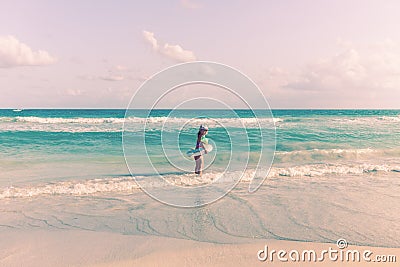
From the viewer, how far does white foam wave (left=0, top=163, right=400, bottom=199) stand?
28.6 feet

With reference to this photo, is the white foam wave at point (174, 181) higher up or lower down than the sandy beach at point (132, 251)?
higher up

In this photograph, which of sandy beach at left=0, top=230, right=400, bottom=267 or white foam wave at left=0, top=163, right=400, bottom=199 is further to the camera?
white foam wave at left=0, top=163, right=400, bottom=199

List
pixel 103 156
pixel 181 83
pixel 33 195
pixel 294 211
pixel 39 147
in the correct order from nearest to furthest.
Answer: pixel 294 211, pixel 181 83, pixel 33 195, pixel 103 156, pixel 39 147

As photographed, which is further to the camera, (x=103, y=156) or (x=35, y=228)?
(x=103, y=156)

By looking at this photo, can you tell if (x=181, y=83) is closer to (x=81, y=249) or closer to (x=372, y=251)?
(x=81, y=249)

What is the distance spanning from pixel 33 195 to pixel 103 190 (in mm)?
1815

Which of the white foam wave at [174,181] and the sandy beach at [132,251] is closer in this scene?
the sandy beach at [132,251]

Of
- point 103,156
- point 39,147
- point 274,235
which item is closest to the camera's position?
point 274,235

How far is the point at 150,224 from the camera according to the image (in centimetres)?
614

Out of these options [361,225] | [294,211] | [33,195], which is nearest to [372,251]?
[361,225]

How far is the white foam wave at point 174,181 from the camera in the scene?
873 centimetres

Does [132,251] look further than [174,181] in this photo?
No

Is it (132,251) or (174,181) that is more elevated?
(174,181)

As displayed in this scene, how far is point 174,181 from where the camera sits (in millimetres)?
10031
